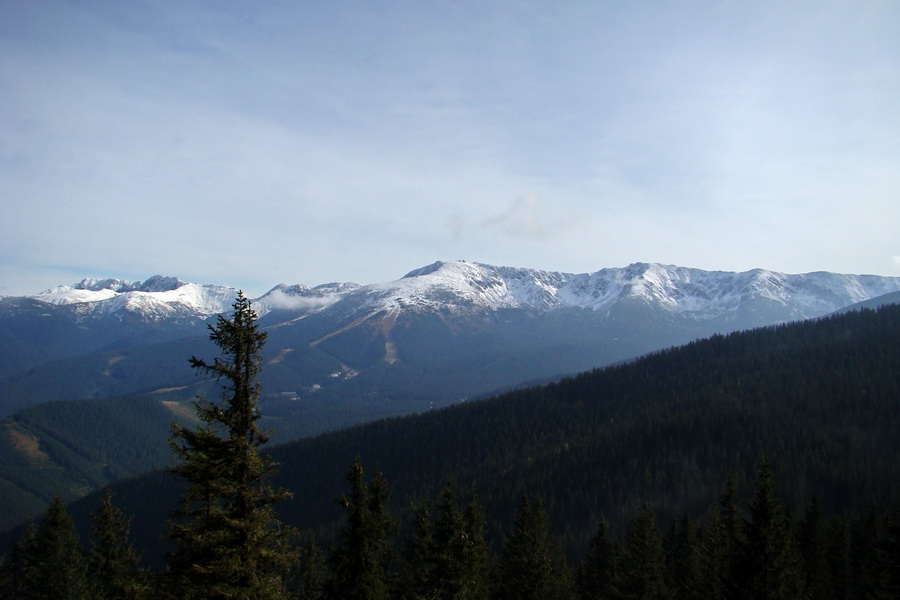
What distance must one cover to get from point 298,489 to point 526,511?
15528 centimetres

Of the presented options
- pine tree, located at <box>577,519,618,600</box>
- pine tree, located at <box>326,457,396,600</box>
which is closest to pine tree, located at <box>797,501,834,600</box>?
pine tree, located at <box>577,519,618,600</box>

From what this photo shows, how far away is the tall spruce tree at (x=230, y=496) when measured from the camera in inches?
650

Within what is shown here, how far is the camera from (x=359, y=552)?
1064 inches

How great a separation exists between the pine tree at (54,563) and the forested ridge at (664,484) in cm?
2069

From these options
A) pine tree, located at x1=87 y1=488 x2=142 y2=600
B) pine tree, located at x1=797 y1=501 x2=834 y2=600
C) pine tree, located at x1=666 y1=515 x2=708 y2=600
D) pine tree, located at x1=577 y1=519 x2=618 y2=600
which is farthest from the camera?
pine tree, located at x1=577 y1=519 x2=618 y2=600

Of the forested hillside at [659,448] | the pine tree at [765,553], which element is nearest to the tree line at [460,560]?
the pine tree at [765,553]

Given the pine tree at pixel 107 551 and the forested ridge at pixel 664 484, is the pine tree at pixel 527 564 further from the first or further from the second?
the pine tree at pixel 107 551

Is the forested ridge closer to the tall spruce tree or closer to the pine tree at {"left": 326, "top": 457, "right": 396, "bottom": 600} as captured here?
the pine tree at {"left": 326, "top": 457, "right": 396, "bottom": 600}

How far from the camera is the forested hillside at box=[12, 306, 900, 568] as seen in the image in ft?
381

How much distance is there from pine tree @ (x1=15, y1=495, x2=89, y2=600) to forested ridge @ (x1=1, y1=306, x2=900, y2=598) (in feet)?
67.9

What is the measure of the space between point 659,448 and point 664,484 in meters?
15.2

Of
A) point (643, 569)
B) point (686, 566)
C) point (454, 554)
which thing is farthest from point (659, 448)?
point (454, 554)

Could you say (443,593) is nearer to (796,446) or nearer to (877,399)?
(796,446)

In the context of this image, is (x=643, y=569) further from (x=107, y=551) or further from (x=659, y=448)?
(x=659, y=448)
